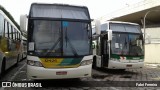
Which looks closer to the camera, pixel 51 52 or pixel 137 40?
pixel 51 52

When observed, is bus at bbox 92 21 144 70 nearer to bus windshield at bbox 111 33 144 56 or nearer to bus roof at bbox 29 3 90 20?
bus windshield at bbox 111 33 144 56

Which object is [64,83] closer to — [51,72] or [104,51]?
[51,72]

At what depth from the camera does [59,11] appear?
12.3 meters

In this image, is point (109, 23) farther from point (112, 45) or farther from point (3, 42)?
point (3, 42)

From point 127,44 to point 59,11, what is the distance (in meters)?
6.30

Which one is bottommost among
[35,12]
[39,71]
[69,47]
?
[39,71]

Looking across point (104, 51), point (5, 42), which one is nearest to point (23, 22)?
point (5, 42)

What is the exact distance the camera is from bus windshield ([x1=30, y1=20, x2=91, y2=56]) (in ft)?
37.8

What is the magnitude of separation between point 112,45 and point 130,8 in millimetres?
32175

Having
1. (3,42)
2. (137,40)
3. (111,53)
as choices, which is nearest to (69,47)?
(3,42)

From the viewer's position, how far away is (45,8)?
12.3m

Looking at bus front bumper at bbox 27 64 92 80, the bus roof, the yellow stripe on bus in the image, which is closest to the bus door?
the bus roof

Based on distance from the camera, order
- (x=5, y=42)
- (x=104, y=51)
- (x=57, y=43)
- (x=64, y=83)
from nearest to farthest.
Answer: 1. (x=57, y=43)
2. (x=64, y=83)
3. (x=5, y=42)
4. (x=104, y=51)

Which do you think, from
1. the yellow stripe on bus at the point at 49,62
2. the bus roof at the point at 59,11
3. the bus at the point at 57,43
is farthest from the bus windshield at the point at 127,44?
the yellow stripe on bus at the point at 49,62
